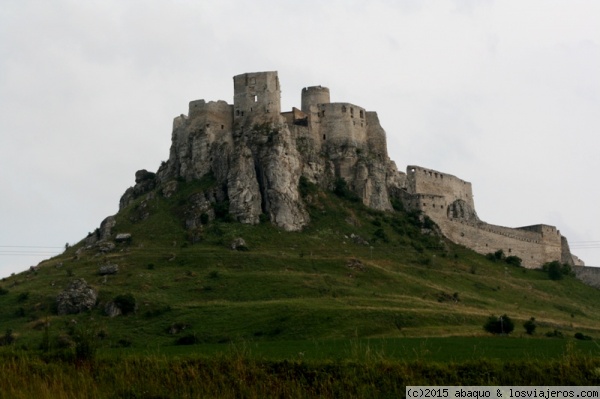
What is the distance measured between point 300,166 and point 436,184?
20.2 meters

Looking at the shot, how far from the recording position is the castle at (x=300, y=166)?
3371 inches

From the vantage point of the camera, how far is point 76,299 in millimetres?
64812

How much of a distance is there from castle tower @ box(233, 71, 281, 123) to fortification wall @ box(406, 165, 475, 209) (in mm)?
20036

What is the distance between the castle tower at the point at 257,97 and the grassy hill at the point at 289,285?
8336mm

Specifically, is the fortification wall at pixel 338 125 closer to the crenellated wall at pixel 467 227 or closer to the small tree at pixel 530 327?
the crenellated wall at pixel 467 227

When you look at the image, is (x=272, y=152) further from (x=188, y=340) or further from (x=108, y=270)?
(x=188, y=340)

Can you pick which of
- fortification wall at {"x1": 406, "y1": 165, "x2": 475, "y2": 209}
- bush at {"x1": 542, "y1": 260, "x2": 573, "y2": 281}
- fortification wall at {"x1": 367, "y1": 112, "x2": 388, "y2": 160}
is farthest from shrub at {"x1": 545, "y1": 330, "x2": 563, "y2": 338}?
fortification wall at {"x1": 367, "y1": 112, "x2": 388, "y2": 160}

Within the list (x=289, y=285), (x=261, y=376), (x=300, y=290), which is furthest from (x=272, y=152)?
(x=261, y=376)

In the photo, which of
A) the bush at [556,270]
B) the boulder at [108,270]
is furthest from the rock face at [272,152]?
the bush at [556,270]

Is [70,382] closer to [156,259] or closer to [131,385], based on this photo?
[131,385]

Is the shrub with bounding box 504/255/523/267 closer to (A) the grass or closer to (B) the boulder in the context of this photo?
(B) the boulder

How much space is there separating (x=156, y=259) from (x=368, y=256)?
20143mm

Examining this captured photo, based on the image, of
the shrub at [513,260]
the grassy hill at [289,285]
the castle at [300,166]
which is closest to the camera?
the grassy hill at [289,285]

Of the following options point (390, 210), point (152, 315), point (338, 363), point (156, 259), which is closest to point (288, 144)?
point (390, 210)
